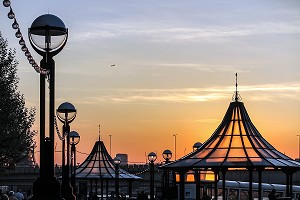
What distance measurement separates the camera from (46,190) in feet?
52.0

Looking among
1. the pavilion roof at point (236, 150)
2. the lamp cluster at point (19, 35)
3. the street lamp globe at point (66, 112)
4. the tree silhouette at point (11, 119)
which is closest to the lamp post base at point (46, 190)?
the lamp cluster at point (19, 35)

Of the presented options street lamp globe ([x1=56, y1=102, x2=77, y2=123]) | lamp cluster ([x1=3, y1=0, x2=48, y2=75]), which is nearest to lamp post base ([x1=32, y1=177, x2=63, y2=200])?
lamp cluster ([x1=3, y1=0, x2=48, y2=75])

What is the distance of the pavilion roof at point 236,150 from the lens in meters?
36.1

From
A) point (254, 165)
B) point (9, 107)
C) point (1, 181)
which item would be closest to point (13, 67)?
point (9, 107)

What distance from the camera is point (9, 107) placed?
50.9 metres

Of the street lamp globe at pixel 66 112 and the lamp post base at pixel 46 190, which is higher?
the street lamp globe at pixel 66 112

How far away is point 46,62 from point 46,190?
2.27 meters

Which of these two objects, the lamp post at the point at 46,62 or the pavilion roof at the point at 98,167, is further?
the pavilion roof at the point at 98,167

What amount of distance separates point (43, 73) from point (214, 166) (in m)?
21.0

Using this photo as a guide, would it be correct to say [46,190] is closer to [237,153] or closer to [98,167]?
[237,153]

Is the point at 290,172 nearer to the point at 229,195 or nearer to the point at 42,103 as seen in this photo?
the point at 42,103

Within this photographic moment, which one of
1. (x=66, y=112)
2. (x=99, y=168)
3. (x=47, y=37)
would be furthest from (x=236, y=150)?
(x=99, y=168)

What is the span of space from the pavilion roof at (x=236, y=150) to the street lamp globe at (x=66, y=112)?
30.9 feet

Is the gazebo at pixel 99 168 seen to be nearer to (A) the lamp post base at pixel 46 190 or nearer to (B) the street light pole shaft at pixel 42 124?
(B) the street light pole shaft at pixel 42 124
